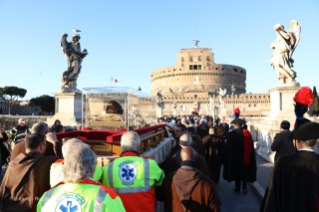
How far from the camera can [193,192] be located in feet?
8.12

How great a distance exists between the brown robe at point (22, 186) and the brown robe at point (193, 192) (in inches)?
66.8

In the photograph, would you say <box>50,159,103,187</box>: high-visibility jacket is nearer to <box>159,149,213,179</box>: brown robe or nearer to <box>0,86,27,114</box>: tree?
<box>159,149,213,179</box>: brown robe

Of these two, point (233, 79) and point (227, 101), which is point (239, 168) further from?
point (233, 79)

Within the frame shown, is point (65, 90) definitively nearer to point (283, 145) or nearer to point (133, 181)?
point (133, 181)

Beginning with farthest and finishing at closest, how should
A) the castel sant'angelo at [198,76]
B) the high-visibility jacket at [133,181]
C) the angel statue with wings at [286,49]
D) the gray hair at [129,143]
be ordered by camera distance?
the castel sant'angelo at [198,76] < the angel statue with wings at [286,49] < the gray hair at [129,143] < the high-visibility jacket at [133,181]

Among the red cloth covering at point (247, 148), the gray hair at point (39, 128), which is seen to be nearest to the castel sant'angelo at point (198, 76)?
the red cloth covering at point (247, 148)

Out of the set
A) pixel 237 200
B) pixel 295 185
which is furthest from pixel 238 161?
pixel 295 185

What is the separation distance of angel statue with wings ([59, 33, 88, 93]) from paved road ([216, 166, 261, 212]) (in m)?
7.54

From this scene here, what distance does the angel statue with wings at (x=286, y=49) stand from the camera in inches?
318

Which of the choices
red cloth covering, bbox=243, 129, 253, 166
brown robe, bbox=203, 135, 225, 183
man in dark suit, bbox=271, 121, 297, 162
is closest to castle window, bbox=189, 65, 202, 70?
brown robe, bbox=203, 135, 225, 183

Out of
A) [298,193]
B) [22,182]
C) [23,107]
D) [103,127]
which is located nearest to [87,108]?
[103,127]

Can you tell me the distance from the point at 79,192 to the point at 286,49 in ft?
29.3

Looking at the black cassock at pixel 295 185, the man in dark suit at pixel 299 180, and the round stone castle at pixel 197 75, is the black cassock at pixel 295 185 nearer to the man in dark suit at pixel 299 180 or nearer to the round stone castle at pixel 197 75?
the man in dark suit at pixel 299 180

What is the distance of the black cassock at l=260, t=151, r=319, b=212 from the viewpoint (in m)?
2.25
